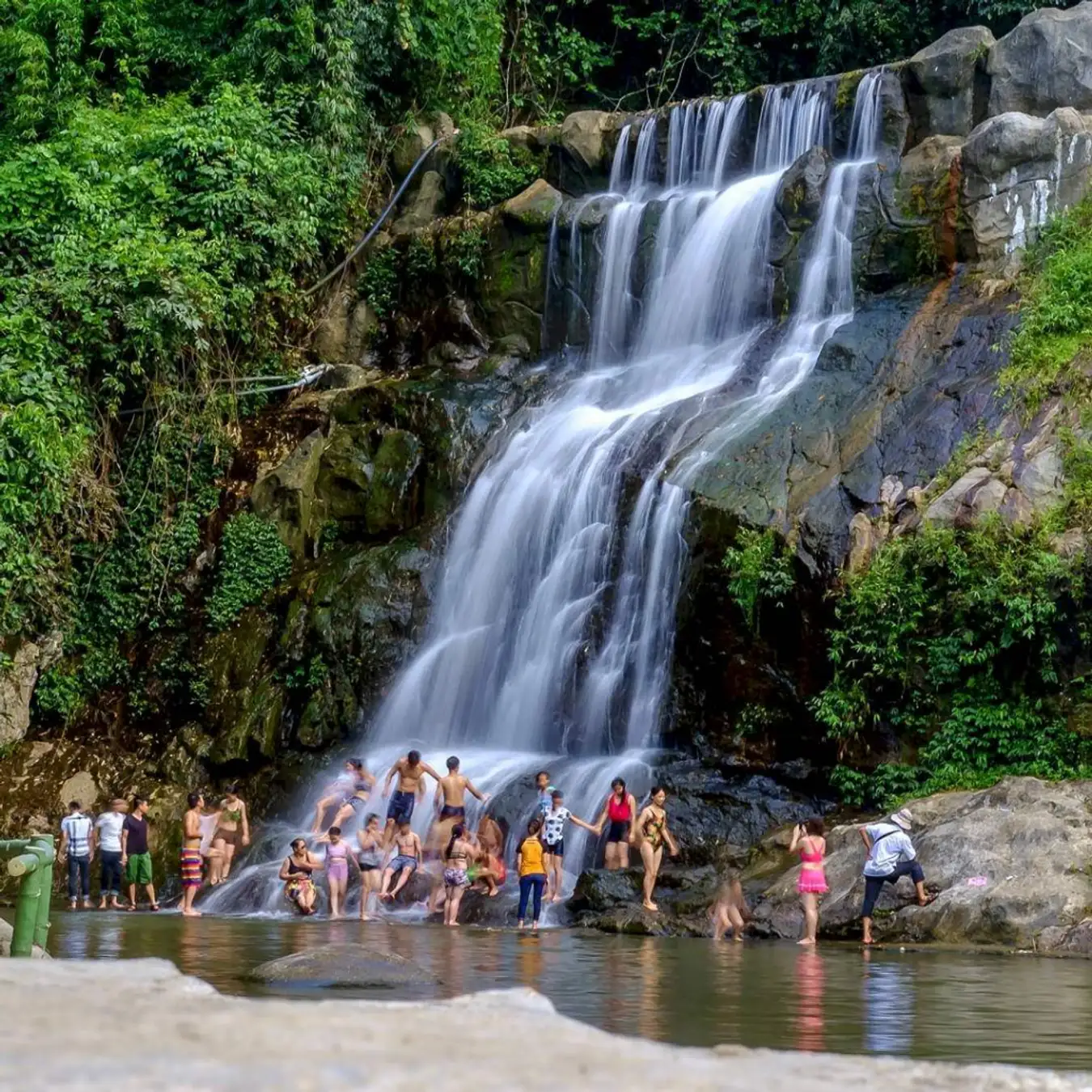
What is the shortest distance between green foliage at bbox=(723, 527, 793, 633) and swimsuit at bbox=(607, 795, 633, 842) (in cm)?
293

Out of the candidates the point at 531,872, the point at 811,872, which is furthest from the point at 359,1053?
the point at 531,872

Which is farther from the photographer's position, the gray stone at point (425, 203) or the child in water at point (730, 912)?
the gray stone at point (425, 203)

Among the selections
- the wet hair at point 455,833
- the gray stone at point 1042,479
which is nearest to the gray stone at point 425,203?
the gray stone at point 1042,479

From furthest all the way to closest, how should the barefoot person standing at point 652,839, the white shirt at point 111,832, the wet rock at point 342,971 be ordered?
the white shirt at point 111,832 → the barefoot person standing at point 652,839 → the wet rock at point 342,971

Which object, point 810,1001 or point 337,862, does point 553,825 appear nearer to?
point 337,862

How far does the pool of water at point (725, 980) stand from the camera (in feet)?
24.7

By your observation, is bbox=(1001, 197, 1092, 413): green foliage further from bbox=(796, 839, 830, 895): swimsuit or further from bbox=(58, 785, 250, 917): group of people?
bbox=(58, 785, 250, 917): group of people

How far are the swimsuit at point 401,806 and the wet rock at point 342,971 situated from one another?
7901mm

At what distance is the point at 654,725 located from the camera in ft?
62.8

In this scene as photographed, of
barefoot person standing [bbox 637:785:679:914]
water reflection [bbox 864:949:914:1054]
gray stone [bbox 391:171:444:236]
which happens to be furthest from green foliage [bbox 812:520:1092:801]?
gray stone [bbox 391:171:444:236]

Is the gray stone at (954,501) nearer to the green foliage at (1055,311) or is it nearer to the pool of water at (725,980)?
the green foliage at (1055,311)

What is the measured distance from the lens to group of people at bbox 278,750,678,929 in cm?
1630

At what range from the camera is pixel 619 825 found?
17.0 m

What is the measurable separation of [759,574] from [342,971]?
9908 mm
